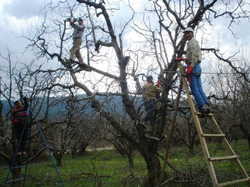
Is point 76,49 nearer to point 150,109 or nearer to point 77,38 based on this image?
point 77,38

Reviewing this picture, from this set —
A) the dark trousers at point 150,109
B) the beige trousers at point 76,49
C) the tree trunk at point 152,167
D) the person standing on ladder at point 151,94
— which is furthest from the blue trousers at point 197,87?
the beige trousers at point 76,49

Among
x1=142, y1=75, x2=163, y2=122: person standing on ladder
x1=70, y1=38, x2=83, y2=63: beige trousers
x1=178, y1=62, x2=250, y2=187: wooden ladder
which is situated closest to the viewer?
x1=178, y1=62, x2=250, y2=187: wooden ladder

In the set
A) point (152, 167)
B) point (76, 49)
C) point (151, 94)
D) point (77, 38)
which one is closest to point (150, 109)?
point (151, 94)

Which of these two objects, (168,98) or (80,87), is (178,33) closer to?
(168,98)

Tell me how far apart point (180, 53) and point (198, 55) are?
6.20 feet

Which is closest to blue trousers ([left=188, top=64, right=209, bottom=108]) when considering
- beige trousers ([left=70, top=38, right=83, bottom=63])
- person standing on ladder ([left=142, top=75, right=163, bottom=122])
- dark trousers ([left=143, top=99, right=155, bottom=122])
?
person standing on ladder ([left=142, top=75, right=163, bottom=122])

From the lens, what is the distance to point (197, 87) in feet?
15.1

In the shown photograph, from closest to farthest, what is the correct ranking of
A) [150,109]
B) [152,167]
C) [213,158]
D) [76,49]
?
[213,158] → [152,167] → [150,109] → [76,49]

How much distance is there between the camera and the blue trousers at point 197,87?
14.7 feet

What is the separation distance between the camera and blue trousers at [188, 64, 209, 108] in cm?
449

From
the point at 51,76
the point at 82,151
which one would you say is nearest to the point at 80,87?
the point at 51,76

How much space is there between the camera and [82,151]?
29.8 m

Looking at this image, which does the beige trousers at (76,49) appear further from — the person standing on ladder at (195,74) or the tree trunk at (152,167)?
the person standing on ladder at (195,74)

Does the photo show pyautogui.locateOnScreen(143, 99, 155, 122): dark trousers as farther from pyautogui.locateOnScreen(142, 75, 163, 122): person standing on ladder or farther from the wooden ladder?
the wooden ladder
